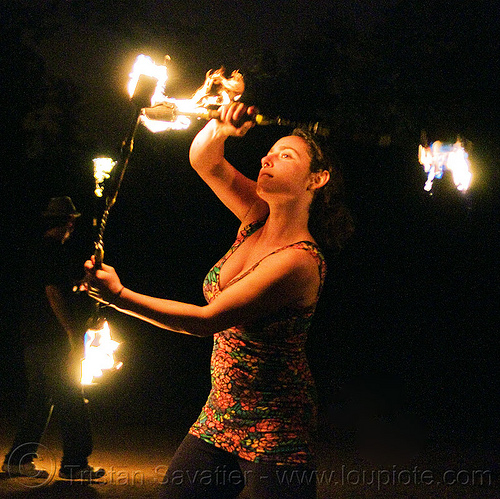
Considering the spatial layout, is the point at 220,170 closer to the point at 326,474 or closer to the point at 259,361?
the point at 259,361

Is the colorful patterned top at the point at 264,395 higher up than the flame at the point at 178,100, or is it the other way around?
the flame at the point at 178,100

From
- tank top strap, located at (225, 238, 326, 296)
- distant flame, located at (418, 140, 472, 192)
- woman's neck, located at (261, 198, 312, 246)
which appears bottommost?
tank top strap, located at (225, 238, 326, 296)

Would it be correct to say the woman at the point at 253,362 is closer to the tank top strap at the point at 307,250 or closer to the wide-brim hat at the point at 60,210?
the tank top strap at the point at 307,250

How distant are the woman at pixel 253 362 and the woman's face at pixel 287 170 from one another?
0.02 metres

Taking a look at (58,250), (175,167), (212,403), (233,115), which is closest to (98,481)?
(58,250)

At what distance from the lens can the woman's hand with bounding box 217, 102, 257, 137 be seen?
2.79 metres

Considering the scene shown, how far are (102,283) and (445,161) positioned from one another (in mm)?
1986

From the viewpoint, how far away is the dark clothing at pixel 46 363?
17.4ft

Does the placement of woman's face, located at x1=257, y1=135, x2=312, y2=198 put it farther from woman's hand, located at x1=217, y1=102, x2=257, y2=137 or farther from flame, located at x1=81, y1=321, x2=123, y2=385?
flame, located at x1=81, y1=321, x2=123, y2=385

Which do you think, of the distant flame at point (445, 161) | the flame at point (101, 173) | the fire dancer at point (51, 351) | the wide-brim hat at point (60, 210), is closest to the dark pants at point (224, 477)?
the flame at point (101, 173)

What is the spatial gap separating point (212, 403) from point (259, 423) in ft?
0.77

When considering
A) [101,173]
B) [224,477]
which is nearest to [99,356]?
[101,173]

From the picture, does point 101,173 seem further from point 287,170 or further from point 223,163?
point 287,170

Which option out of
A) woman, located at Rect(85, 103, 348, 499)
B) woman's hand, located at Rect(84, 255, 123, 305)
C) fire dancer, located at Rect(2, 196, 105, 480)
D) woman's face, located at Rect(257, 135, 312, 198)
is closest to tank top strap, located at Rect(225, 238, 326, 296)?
woman, located at Rect(85, 103, 348, 499)
